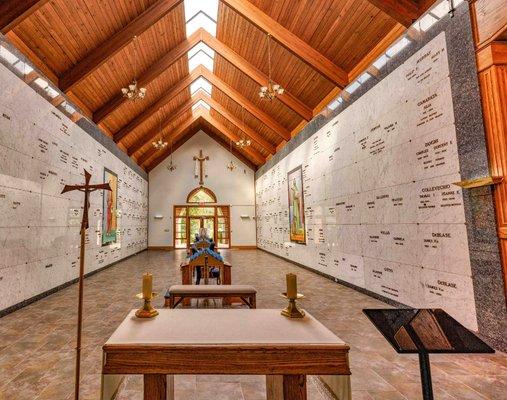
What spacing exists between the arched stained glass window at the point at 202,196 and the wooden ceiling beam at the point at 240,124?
4.28 metres

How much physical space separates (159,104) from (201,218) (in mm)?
6936

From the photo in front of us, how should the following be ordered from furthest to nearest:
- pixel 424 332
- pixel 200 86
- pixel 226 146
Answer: pixel 226 146
pixel 200 86
pixel 424 332

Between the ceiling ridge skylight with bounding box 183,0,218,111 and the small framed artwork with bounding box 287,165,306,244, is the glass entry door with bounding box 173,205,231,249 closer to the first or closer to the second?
the small framed artwork with bounding box 287,165,306,244

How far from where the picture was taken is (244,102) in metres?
9.35

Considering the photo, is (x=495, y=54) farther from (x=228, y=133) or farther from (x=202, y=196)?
(x=202, y=196)

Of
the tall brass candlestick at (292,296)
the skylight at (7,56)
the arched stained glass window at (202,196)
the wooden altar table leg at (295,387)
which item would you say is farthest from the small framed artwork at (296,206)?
the wooden altar table leg at (295,387)

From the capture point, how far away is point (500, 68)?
2.77 meters

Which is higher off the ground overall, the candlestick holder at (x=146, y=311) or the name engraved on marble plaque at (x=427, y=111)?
the name engraved on marble plaque at (x=427, y=111)

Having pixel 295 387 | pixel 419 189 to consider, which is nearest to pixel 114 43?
pixel 419 189

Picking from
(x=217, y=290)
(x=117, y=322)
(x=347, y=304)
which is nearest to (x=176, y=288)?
(x=217, y=290)

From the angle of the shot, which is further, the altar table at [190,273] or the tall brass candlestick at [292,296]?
the altar table at [190,273]

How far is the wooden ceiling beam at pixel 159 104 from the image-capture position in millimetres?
8945

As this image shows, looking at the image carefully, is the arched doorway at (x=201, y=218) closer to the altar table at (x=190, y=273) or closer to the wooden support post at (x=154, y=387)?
the altar table at (x=190, y=273)

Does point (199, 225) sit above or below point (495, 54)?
below
